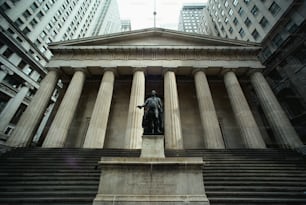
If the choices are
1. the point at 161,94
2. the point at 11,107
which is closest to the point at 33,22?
the point at 11,107

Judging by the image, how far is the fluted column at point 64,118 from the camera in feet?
36.9

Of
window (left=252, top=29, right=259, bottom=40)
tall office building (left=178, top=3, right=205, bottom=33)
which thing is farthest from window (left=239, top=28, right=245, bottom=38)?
tall office building (left=178, top=3, right=205, bottom=33)

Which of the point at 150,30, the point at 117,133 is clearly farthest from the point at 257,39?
the point at 117,133

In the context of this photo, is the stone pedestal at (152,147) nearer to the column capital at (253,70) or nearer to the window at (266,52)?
the column capital at (253,70)

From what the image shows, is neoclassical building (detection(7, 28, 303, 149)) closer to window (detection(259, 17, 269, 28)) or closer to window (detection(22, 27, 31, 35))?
window (detection(259, 17, 269, 28))

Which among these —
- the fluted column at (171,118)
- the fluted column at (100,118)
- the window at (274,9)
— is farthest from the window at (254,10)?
the fluted column at (100,118)

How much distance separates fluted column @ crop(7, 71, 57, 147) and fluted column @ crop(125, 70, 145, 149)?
796cm

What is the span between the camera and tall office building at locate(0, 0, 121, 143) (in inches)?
880

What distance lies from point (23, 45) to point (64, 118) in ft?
75.2

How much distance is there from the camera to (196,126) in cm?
1625

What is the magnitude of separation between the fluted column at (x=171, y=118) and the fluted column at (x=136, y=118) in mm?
2265

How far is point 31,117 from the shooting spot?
39.6ft

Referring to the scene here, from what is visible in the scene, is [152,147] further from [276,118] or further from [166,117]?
[276,118]

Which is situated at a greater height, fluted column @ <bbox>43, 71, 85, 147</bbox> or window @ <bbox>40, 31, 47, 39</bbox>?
window @ <bbox>40, 31, 47, 39</bbox>
